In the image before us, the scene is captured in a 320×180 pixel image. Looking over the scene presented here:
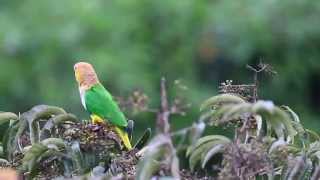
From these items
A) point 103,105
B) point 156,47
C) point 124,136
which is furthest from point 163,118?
point 156,47

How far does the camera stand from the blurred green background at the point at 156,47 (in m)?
3.83

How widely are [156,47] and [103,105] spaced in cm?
232

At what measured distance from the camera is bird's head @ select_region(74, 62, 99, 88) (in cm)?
196

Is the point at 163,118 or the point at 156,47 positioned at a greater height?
the point at 156,47

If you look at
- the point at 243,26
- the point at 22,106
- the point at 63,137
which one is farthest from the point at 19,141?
the point at 243,26

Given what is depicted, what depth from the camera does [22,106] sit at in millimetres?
3857

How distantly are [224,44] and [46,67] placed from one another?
2.63 feet

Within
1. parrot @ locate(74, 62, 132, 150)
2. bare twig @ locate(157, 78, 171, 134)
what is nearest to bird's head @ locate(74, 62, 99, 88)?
parrot @ locate(74, 62, 132, 150)

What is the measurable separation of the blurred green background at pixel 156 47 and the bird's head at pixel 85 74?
157 cm

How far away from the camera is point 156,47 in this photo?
4.23m

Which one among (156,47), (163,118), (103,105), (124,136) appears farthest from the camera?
(156,47)

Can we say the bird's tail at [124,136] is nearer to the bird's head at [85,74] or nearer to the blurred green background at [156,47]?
the bird's head at [85,74]

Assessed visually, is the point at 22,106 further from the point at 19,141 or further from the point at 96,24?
the point at 19,141

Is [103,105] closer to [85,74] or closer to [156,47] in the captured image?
[85,74]
